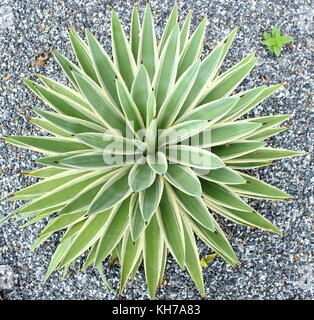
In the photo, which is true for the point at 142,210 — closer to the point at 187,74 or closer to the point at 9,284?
the point at 187,74

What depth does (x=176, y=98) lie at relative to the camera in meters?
1.74

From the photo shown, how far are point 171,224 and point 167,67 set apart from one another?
25.8 inches

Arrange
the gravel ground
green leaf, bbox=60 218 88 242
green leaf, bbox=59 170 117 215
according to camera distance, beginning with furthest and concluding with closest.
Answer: the gravel ground, green leaf, bbox=60 218 88 242, green leaf, bbox=59 170 117 215

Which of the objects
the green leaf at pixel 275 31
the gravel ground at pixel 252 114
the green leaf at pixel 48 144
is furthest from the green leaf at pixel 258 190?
the green leaf at pixel 275 31

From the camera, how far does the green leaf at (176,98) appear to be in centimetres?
168

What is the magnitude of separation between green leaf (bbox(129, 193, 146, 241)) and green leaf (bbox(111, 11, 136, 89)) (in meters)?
0.51

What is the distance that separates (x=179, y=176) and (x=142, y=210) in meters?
0.20

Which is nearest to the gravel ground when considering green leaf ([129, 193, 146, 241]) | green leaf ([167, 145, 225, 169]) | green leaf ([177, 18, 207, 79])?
green leaf ([177, 18, 207, 79])

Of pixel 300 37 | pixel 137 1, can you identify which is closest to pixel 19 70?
pixel 137 1

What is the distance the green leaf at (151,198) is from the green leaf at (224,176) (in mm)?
191

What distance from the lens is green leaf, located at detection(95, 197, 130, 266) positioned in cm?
181

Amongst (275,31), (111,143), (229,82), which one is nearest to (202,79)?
(229,82)

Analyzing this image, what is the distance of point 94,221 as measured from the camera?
1.90 m

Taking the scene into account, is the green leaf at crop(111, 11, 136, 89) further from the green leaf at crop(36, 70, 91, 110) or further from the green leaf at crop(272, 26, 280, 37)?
the green leaf at crop(272, 26, 280, 37)
